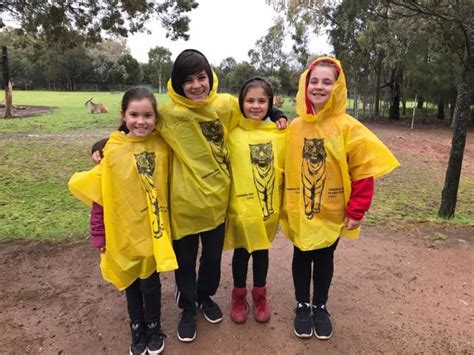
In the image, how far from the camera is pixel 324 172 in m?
2.48

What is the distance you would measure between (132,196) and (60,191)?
15.3ft

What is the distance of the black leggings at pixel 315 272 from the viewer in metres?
2.64

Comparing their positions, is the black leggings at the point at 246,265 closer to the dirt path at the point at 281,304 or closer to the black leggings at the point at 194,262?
the black leggings at the point at 194,262

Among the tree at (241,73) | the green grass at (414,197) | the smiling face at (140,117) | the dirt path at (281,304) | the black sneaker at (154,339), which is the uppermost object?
the tree at (241,73)

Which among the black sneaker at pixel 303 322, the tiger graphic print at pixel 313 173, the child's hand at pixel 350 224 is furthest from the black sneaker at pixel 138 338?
the child's hand at pixel 350 224

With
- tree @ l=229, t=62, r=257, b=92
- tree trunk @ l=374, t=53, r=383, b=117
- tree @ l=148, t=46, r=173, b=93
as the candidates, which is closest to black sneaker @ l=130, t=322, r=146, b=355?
tree trunk @ l=374, t=53, r=383, b=117

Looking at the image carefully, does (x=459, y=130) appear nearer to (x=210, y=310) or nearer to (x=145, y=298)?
(x=210, y=310)

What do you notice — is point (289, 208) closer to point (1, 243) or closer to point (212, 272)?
point (212, 272)

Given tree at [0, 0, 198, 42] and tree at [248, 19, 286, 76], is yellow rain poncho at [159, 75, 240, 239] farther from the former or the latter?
tree at [248, 19, 286, 76]

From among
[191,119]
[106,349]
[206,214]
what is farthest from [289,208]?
[106,349]

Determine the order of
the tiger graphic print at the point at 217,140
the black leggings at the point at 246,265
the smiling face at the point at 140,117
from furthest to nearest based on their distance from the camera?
the black leggings at the point at 246,265, the tiger graphic print at the point at 217,140, the smiling face at the point at 140,117

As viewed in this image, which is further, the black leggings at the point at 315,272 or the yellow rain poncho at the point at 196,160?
the black leggings at the point at 315,272

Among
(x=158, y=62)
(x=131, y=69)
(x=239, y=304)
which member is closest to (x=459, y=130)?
(x=239, y=304)

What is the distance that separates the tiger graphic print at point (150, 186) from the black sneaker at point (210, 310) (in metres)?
0.77
